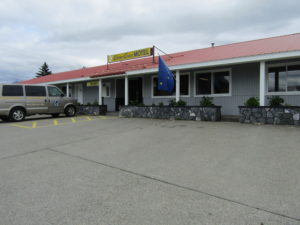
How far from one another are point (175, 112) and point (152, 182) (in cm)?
741

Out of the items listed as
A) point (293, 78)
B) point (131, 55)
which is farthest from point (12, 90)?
point (293, 78)

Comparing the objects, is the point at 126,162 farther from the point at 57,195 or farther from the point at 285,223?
the point at 285,223

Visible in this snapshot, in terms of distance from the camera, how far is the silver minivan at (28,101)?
9.99 metres

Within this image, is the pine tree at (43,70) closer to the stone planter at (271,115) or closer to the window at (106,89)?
the window at (106,89)

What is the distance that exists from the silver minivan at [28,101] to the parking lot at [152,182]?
5447 millimetres

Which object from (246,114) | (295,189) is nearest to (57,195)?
(295,189)

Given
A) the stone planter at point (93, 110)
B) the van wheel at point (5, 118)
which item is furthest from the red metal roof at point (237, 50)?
the van wheel at point (5, 118)

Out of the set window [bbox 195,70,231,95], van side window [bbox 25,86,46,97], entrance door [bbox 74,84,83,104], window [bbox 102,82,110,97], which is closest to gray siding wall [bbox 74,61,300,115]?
window [bbox 195,70,231,95]

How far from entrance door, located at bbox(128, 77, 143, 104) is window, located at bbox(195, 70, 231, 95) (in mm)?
4395

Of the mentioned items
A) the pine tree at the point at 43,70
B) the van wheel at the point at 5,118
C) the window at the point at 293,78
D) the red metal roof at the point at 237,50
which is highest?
the pine tree at the point at 43,70

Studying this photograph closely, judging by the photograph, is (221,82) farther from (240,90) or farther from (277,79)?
(277,79)

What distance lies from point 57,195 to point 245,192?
2507 millimetres

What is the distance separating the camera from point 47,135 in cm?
689

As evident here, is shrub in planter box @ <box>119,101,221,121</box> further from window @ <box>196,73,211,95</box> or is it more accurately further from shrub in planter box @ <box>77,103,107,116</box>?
shrub in planter box @ <box>77,103,107,116</box>
